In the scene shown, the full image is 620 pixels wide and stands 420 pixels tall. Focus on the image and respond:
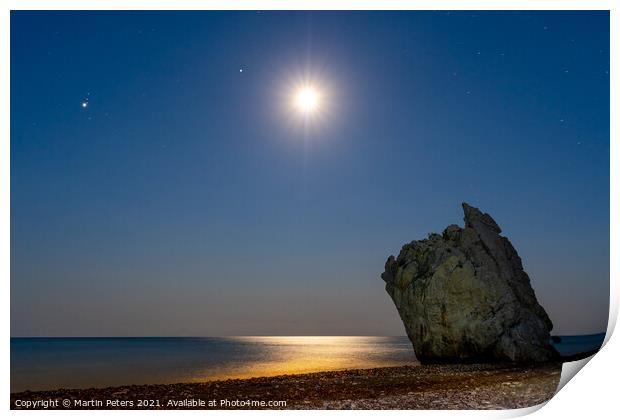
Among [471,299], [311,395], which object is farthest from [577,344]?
[311,395]

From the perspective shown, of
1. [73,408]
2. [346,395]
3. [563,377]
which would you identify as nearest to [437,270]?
[563,377]

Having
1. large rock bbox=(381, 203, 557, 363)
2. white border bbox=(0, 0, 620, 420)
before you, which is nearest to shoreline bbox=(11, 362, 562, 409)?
white border bbox=(0, 0, 620, 420)

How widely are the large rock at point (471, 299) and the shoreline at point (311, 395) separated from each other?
5.39 meters

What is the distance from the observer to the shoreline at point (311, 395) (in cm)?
905

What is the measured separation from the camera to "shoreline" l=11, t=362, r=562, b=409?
29.7 feet

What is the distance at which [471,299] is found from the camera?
16641 millimetres

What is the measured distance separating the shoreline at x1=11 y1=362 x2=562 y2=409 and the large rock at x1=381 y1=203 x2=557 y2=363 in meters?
5.39

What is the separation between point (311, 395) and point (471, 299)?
340 inches
